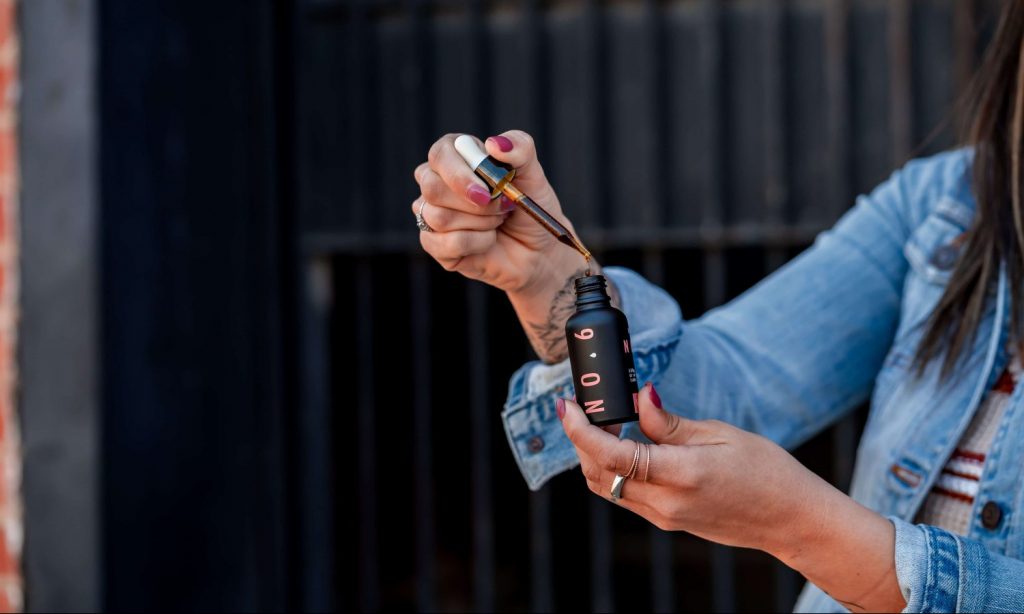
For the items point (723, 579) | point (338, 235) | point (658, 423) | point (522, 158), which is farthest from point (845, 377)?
point (338, 235)

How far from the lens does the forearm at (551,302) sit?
1204 mm

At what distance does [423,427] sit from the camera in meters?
2.56

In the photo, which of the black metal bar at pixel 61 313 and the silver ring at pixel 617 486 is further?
the black metal bar at pixel 61 313

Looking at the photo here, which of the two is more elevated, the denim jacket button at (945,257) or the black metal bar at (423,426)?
the denim jacket button at (945,257)

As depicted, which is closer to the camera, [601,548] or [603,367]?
[603,367]

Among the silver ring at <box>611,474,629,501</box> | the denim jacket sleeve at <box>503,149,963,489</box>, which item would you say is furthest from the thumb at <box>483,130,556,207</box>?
the silver ring at <box>611,474,629,501</box>

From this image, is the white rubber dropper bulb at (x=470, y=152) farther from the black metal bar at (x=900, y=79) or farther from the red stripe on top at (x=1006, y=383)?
the black metal bar at (x=900, y=79)

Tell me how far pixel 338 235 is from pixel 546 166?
1.88 ft

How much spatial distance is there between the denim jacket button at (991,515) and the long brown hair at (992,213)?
179 millimetres

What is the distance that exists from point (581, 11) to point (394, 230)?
0.72 m

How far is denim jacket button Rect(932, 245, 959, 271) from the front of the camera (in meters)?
1.33

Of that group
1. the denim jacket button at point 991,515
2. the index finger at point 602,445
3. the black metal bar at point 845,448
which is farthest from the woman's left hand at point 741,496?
the black metal bar at point 845,448

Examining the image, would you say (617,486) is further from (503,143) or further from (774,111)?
(774,111)

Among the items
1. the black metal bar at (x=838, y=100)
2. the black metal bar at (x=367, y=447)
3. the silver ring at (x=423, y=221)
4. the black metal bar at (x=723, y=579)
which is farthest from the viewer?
the black metal bar at (x=367, y=447)
